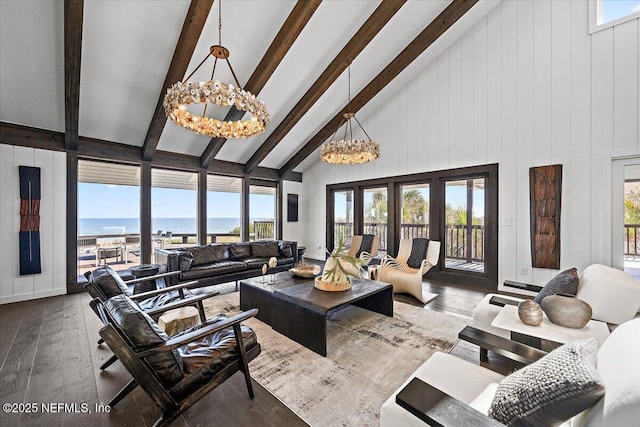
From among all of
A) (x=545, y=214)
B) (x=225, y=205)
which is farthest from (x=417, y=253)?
(x=225, y=205)

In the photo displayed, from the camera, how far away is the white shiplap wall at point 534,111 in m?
3.78

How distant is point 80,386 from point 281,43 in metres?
4.37

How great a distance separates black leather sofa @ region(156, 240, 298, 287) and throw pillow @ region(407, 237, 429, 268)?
2474 millimetres

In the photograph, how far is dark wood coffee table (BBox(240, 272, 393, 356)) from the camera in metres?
2.60

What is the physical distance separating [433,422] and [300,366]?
5.05 feet

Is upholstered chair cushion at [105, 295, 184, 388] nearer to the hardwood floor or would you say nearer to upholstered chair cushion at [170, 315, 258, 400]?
upholstered chair cushion at [170, 315, 258, 400]

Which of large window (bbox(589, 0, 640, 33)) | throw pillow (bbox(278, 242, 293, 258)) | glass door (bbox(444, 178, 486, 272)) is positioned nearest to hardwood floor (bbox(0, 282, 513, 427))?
glass door (bbox(444, 178, 486, 272))

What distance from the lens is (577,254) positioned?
13.2ft

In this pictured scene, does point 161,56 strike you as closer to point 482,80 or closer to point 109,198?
point 109,198

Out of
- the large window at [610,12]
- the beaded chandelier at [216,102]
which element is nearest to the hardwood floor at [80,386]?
the beaded chandelier at [216,102]

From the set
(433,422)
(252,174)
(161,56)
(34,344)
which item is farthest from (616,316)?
(252,174)

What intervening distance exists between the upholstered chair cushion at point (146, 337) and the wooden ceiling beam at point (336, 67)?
14.7 ft

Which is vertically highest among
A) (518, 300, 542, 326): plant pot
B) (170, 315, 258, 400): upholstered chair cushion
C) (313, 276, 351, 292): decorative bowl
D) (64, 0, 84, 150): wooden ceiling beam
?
(64, 0, 84, 150): wooden ceiling beam

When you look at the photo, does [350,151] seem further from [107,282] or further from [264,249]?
[107,282]
